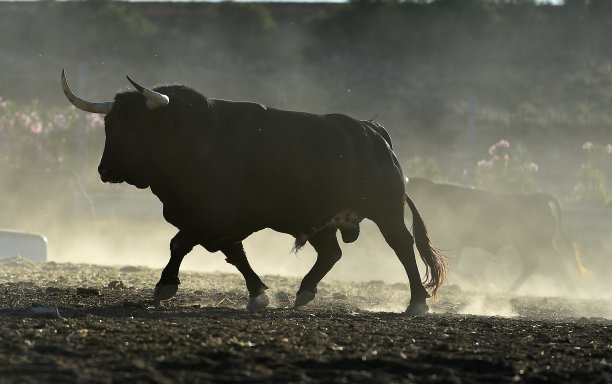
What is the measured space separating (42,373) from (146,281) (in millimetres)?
6527

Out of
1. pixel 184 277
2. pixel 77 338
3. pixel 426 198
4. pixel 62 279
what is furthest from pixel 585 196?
pixel 77 338

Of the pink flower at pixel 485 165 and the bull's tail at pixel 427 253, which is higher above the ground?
the pink flower at pixel 485 165

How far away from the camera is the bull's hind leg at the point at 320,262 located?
28.3 ft

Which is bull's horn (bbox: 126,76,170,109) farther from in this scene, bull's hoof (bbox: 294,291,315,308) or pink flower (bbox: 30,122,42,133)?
pink flower (bbox: 30,122,42,133)

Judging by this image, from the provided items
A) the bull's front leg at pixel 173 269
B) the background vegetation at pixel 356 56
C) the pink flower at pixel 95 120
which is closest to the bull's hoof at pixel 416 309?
the bull's front leg at pixel 173 269

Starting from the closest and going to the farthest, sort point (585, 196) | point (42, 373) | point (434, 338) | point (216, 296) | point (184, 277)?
1. point (42, 373)
2. point (434, 338)
3. point (216, 296)
4. point (184, 277)
5. point (585, 196)

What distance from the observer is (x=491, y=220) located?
1642 centimetres

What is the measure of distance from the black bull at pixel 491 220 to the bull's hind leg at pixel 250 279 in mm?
8127

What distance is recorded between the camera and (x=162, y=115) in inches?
312

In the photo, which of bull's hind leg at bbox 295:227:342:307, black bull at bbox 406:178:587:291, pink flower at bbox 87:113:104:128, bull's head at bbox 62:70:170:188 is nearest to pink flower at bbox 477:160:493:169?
black bull at bbox 406:178:587:291

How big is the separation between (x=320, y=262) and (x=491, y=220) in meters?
7.99

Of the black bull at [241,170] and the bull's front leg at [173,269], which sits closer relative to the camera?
the bull's front leg at [173,269]

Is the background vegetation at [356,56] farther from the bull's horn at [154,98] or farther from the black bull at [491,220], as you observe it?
the bull's horn at [154,98]

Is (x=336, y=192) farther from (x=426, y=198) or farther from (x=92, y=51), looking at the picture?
(x=92, y=51)
